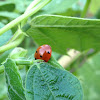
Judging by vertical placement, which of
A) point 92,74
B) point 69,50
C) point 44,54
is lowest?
point 92,74

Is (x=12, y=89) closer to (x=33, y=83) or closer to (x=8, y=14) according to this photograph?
(x=33, y=83)

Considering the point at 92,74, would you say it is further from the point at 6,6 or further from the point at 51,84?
the point at 51,84

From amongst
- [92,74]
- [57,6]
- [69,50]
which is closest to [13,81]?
[57,6]

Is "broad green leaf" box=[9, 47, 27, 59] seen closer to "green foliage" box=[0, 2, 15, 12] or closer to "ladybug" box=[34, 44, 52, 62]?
"ladybug" box=[34, 44, 52, 62]

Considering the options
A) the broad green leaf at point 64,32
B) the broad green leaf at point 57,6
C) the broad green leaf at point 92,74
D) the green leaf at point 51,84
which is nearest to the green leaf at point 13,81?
the green leaf at point 51,84

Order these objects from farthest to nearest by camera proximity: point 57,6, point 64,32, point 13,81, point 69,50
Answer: point 69,50 → point 57,6 → point 64,32 → point 13,81

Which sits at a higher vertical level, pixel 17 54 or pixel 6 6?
pixel 6 6

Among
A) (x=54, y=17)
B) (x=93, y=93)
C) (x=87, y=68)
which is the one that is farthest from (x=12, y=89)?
(x=93, y=93)

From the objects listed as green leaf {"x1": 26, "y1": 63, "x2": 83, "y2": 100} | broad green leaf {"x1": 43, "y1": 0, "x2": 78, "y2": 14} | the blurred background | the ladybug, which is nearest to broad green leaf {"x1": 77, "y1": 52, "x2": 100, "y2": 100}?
the blurred background
